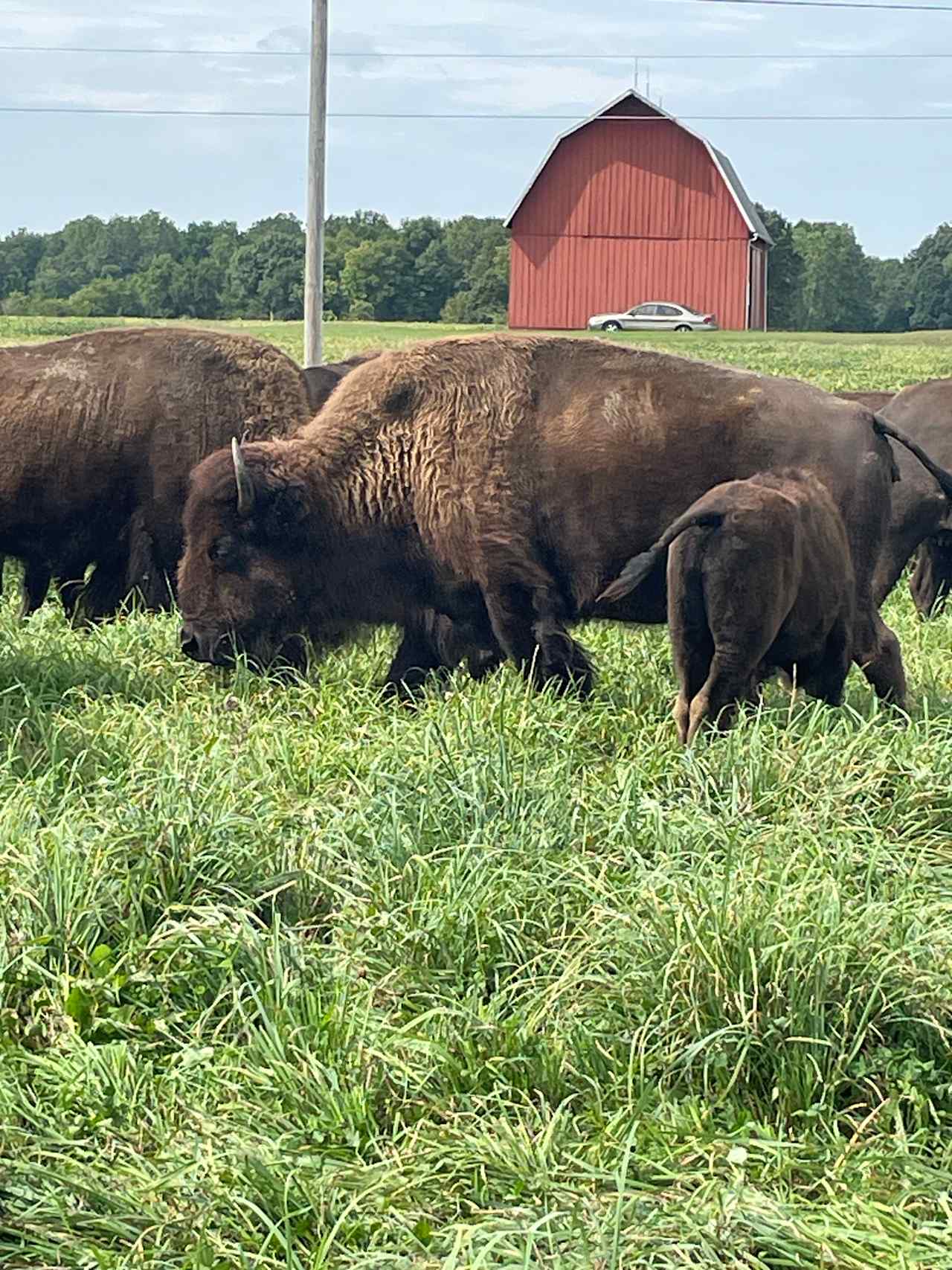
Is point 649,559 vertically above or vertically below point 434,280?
below

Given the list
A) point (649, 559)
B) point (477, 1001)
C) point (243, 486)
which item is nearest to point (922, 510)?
point (649, 559)

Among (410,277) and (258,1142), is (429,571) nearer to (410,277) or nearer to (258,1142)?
(258,1142)

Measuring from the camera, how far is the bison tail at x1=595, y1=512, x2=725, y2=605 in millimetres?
6770

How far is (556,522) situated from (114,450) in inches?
117

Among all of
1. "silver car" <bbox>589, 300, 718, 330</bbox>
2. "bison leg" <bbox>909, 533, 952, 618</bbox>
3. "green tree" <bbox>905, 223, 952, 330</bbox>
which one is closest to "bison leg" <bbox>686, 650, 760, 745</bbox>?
"bison leg" <bbox>909, 533, 952, 618</bbox>

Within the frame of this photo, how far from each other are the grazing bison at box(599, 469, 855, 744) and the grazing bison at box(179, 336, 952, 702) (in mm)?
513

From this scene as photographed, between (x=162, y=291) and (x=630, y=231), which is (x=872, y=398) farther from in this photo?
(x=162, y=291)

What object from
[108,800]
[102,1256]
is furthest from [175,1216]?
[108,800]

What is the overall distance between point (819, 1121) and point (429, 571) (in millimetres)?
4536

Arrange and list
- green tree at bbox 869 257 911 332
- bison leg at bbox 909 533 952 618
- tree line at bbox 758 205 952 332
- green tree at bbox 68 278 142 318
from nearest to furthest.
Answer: bison leg at bbox 909 533 952 618, green tree at bbox 68 278 142 318, tree line at bbox 758 205 952 332, green tree at bbox 869 257 911 332

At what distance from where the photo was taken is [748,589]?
6.69 meters

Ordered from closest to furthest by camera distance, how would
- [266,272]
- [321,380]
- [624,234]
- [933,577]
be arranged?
[321,380] < [933,577] < [624,234] < [266,272]

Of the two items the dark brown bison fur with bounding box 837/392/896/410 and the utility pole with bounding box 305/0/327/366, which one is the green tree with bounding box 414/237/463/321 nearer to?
the utility pole with bounding box 305/0/327/366

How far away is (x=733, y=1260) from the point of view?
335 cm
